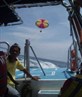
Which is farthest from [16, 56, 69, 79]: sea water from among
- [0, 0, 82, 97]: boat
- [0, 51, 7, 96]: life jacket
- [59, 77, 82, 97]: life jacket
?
[59, 77, 82, 97]: life jacket

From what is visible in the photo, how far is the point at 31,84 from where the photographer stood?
6438 mm

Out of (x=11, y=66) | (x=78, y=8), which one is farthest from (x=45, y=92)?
(x=78, y=8)

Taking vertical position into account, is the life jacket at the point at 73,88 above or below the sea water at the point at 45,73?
above

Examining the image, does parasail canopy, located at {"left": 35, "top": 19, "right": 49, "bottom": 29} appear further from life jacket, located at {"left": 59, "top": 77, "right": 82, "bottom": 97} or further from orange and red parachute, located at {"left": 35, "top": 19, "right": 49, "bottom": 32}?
life jacket, located at {"left": 59, "top": 77, "right": 82, "bottom": 97}

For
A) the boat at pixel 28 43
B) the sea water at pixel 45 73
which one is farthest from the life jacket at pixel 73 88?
the sea water at pixel 45 73

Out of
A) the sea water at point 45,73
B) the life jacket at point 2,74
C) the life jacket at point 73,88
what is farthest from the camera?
the sea water at point 45,73

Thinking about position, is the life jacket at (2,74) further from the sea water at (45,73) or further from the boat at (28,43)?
→ the sea water at (45,73)

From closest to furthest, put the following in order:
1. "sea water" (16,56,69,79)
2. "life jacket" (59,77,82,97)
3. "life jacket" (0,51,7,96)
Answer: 1. "life jacket" (59,77,82,97)
2. "life jacket" (0,51,7,96)
3. "sea water" (16,56,69,79)

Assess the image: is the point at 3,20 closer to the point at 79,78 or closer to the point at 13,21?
the point at 13,21

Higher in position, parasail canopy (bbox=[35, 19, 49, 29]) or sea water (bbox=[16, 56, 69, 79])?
parasail canopy (bbox=[35, 19, 49, 29])

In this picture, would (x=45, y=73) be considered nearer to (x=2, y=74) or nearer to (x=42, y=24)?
(x=42, y=24)

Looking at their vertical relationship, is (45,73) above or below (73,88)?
below

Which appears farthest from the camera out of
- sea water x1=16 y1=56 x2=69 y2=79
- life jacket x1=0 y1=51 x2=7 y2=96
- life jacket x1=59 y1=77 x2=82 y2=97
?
sea water x1=16 y1=56 x2=69 y2=79

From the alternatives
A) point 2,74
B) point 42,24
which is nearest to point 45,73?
point 42,24
